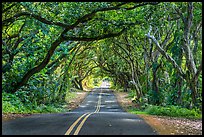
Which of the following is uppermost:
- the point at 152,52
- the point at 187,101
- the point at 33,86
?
the point at 152,52

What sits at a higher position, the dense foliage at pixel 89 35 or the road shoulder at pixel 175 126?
the dense foliage at pixel 89 35

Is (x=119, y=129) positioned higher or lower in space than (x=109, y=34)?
lower

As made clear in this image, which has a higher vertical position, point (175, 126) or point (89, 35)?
point (89, 35)

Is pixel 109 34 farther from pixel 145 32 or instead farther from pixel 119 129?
pixel 119 129

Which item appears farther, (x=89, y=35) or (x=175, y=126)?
(x=89, y=35)

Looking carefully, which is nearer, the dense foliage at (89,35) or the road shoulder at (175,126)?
the road shoulder at (175,126)

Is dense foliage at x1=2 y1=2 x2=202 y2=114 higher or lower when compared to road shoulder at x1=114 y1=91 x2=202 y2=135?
higher

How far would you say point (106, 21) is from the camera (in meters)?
15.4

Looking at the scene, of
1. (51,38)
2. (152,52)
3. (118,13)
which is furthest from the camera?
(152,52)

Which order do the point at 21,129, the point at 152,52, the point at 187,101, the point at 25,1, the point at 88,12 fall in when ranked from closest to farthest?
the point at 21,129 → the point at 25,1 → the point at 88,12 → the point at 187,101 → the point at 152,52

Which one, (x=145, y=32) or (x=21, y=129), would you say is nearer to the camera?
(x=21, y=129)

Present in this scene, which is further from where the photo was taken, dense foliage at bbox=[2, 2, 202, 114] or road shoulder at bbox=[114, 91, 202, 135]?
dense foliage at bbox=[2, 2, 202, 114]

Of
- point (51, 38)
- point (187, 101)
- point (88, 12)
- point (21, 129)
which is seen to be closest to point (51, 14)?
point (88, 12)

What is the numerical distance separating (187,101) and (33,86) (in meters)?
11.1
